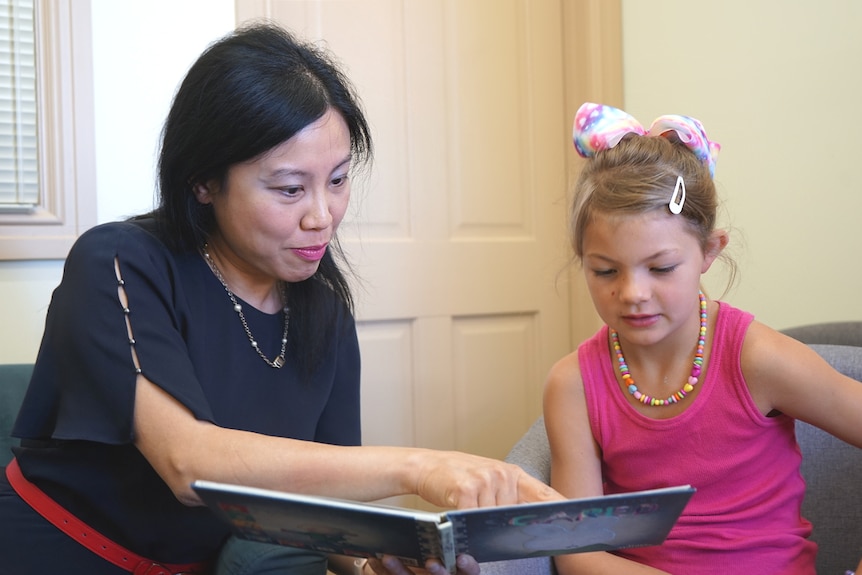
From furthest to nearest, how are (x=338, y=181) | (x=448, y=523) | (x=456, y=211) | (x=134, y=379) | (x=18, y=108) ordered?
(x=456, y=211), (x=18, y=108), (x=338, y=181), (x=134, y=379), (x=448, y=523)

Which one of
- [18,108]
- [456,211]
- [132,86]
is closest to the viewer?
[18,108]

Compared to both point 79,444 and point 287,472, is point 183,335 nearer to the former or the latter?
point 79,444

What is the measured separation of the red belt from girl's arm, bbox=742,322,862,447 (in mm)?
860

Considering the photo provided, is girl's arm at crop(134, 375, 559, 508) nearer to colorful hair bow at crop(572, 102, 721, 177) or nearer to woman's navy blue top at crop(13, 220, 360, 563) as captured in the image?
woman's navy blue top at crop(13, 220, 360, 563)

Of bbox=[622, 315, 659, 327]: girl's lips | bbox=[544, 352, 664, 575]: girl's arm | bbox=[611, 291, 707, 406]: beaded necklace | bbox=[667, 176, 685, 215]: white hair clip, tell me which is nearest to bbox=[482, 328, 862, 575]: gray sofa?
bbox=[544, 352, 664, 575]: girl's arm

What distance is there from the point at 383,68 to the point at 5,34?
0.97 metres

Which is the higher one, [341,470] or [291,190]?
[291,190]

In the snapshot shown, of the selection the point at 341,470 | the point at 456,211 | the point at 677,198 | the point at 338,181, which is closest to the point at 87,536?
the point at 341,470

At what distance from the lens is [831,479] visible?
1441 mm

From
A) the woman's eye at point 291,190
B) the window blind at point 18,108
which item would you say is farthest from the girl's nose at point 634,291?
the window blind at point 18,108

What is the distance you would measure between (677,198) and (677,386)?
283 mm

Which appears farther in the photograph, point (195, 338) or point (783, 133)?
point (783, 133)

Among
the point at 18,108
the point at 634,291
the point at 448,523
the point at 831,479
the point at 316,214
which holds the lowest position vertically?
the point at 831,479

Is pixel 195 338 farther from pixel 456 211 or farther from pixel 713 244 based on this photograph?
pixel 456 211
